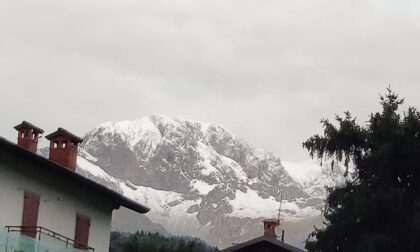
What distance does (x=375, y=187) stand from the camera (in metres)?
47.1

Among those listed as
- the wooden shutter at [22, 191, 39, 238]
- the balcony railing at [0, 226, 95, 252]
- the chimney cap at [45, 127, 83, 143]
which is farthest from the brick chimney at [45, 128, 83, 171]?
the wooden shutter at [22, 191, 39, 238]

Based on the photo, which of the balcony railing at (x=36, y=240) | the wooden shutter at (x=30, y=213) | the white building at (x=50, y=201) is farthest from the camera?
the wooden shutter at (x=30, y=213)

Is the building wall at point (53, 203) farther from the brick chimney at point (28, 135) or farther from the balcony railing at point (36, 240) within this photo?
the brick chimney at point (28, 135)

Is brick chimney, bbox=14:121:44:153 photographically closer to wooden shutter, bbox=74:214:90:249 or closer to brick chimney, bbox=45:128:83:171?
brick chimney, bbox=45:128:83:171

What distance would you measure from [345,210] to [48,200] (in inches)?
619

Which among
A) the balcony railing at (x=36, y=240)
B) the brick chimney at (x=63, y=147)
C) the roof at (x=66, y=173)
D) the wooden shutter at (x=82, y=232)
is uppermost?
the brick chimney at (x=63, y=147)

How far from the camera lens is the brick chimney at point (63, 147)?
4222 cm

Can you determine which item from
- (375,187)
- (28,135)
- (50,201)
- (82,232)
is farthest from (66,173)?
(375,187)

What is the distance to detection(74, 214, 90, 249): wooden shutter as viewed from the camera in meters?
39.3

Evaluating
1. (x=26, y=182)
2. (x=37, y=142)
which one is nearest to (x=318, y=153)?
(x=37, y=142)

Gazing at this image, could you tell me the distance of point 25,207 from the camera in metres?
35.7

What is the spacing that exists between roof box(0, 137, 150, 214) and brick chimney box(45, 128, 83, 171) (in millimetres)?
2491

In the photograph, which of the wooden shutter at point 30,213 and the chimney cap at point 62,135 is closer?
the wooden shutter at point 30,213

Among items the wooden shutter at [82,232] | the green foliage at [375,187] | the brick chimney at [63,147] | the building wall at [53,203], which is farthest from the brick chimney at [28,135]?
the green foliage at [375,187]
